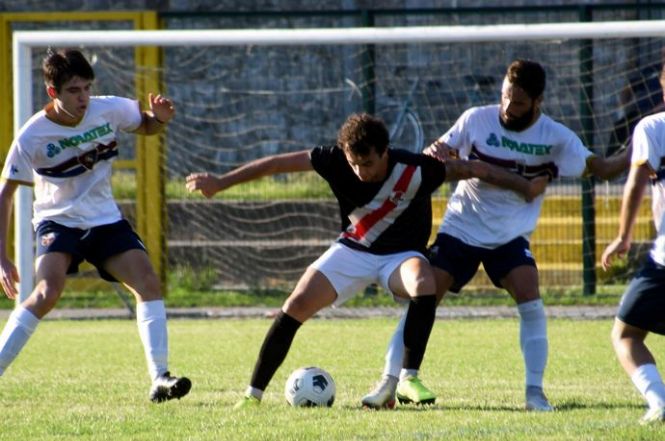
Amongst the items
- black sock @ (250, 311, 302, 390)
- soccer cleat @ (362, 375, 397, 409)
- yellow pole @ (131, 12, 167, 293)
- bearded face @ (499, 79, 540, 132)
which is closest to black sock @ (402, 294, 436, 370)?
soccer cleat @ (362, 375, 397, 409)

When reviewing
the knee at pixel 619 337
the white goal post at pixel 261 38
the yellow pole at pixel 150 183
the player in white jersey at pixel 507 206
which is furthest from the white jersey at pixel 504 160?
the yellow pole at pixel 150 183

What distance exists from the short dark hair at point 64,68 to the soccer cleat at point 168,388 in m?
1.61

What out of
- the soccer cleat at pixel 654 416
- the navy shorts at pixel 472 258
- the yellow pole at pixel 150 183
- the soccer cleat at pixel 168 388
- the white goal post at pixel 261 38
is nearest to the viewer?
the soccer cleat at pixel 654 416

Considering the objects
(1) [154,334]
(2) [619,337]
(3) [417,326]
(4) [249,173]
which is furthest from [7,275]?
(2) [619,337]

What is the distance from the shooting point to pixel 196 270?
15961 millimetres

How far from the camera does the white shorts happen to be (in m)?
7.54

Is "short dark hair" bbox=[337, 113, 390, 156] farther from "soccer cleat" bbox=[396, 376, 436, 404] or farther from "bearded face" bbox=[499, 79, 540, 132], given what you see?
"soccer cleat" bbox=[396, 376, 436, 404]

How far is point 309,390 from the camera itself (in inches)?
296

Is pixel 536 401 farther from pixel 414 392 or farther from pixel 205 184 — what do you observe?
pixel 205 184

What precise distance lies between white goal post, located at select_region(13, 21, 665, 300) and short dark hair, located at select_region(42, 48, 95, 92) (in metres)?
5.72

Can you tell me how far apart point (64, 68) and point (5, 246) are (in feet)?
3.29

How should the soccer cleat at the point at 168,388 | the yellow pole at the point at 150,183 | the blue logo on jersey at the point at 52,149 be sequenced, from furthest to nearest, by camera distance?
1. the yellow pole at the point at 150,183
2. the blue logo on jersey at the point at 52,149
3. the soccer cleat at the point at 168,388

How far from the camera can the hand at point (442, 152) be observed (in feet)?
25.1

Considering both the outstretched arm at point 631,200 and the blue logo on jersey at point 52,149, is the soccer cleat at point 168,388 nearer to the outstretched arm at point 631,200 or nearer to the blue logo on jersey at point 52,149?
the blue logo on jersey at point 52,149
